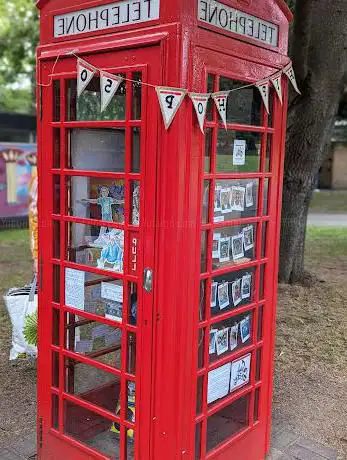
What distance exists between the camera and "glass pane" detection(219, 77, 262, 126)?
2.63m

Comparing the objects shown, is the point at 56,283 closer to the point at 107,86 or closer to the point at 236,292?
the point at 236,292

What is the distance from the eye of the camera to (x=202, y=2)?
232 centimetres

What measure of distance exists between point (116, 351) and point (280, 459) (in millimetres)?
1192

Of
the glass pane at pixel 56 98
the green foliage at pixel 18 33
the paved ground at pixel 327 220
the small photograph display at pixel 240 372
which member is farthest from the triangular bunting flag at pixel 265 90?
the green foliage at pixel 18 33

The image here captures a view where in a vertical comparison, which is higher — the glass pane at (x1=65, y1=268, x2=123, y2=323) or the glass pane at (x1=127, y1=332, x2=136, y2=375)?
the glass pane at (x1=65, y1=268, x2=123, y2=323)

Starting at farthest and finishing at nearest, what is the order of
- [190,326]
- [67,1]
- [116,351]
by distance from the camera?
[116,351], [67,1], [190,326]

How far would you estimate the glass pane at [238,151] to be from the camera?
8.43ft

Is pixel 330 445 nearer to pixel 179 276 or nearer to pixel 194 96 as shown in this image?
pixel 179 276

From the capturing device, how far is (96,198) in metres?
2.70

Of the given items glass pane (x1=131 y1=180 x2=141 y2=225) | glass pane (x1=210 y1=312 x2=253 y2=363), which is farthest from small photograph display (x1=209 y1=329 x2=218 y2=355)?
glass pane (x1=131 y1=180 x2=141 y2=225)

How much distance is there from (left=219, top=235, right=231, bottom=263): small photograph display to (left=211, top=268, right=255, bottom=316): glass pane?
0.09 meters

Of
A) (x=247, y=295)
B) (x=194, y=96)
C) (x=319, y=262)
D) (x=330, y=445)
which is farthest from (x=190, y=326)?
(x=319, y=262)

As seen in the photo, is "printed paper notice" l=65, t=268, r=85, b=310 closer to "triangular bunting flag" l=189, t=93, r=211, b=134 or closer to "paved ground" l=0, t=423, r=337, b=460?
"triangular bunting flag" l=189, t=93, r=211, b=134

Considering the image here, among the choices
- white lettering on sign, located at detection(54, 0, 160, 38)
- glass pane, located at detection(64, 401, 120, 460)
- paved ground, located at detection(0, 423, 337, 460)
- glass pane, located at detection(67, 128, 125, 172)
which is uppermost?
white lettering on sign, located at detection(54, 0, 160, 38)
